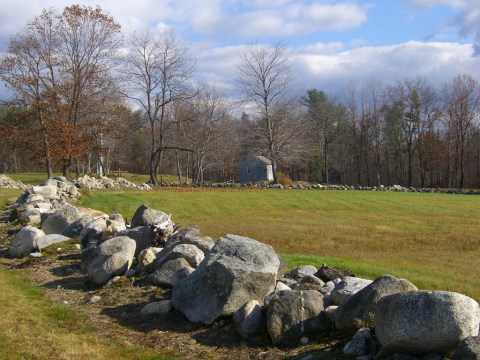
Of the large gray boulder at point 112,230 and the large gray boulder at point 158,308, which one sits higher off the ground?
the large gray boulder at point 112,230

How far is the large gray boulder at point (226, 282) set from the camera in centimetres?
556

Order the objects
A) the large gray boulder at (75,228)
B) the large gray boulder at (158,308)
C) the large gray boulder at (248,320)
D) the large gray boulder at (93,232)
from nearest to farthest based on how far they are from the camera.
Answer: the large gray boulder at (248,320) → the large gray boulder at (158,308) → the large gray boulder at (93,232) → the large gray boulder at (75,228)

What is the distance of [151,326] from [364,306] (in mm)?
2403

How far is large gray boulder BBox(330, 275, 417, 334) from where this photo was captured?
470 cm

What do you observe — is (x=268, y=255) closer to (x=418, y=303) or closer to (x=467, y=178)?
(x=418, y=303)

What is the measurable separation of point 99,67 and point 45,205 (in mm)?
20368

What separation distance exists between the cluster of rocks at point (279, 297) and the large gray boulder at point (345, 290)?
12 millimetres

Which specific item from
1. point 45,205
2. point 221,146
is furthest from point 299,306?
point 221,146

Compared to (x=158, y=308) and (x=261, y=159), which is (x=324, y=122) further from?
(x=158, y=308)

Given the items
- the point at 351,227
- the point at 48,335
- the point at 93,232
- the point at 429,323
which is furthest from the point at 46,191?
the point at 429,323

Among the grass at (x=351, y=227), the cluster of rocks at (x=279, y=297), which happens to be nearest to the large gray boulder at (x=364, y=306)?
the cluster of rocks at (x=279, y=297)

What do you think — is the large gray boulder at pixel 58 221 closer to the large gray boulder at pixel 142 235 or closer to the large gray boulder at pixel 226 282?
the large gray boulder at pixel 142 235

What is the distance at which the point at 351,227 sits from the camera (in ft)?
57.6

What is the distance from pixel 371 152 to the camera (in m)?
65.9
